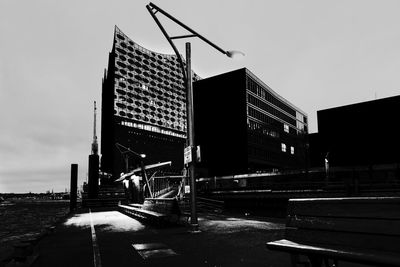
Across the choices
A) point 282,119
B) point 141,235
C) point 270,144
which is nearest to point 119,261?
point 141,235

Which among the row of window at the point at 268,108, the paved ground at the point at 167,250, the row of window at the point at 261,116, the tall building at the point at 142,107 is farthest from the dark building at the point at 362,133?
the tall building at the point at 142,107

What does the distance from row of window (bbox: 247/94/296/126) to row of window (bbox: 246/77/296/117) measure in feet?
5.19

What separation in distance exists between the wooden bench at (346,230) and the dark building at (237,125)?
269 ft

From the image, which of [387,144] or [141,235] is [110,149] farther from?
[141,235]

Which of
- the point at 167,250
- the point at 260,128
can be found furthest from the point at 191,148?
the point at 260,128

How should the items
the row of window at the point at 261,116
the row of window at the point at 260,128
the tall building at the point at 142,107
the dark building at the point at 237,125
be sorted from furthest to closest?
the tall building at the point at 142,107, the row of window at the point at 261,116, the row of window at the point at 260,128, the dark building at the point at 237,125

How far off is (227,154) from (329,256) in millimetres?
85678

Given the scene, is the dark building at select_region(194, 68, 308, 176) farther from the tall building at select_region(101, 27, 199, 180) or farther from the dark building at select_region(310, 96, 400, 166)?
the tall building at select_region(101, 27, 199, 180)

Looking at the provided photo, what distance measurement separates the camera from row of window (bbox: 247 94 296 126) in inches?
3533

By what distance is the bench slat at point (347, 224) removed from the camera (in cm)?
303

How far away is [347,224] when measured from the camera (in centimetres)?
343

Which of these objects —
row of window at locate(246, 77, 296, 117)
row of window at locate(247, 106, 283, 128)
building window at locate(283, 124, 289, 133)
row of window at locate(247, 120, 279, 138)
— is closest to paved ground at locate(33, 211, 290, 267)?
row of window at locate(247, 120, 279, 138)

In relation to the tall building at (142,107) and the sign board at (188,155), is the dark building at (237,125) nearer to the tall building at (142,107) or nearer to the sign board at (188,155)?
the tall building at (142,107)

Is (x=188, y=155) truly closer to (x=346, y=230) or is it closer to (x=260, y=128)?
(x=346, y=230)
